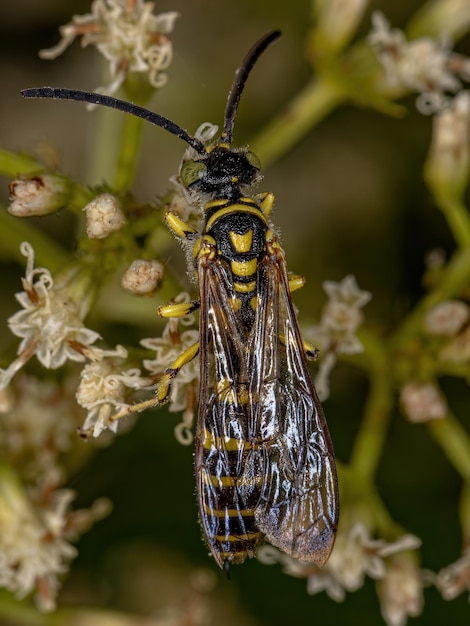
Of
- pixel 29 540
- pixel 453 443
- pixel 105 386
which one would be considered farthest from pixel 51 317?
pixel 453 443

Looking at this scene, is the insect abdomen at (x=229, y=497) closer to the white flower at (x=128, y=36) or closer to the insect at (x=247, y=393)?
the insect at (x=247, y=393)

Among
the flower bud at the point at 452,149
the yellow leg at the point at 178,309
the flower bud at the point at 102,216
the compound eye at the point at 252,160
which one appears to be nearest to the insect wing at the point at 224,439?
the yellow leg at the point at 178,309

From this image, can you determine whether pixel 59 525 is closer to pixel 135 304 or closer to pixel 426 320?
pixel 135 304

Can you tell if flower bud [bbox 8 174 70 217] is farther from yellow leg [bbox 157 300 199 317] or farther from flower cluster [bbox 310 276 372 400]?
flower cluster [bbox 310 276 372 400]

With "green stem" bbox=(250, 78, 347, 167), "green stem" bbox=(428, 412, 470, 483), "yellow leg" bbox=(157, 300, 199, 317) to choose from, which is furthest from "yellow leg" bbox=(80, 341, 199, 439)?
"green stem" bbox=(250, 78, 347, 167)

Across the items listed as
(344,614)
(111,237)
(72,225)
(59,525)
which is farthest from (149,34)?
(344,614)

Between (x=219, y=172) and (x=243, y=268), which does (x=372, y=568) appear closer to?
(x=243, y=268)
